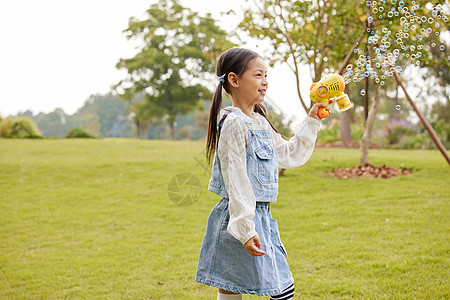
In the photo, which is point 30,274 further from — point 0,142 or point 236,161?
point 0,142

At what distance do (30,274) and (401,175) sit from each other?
6064 millimetres

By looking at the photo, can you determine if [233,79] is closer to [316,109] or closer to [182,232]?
[316,109]

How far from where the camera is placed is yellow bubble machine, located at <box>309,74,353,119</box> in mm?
2116

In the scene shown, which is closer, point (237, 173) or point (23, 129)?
point (237, 173)

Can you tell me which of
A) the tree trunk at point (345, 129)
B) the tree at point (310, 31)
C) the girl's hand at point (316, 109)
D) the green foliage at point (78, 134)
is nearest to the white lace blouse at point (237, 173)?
the girl's hand at point (316, 109)

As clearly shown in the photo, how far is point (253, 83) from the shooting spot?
2104 millimetres

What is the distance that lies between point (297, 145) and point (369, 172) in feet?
19.1

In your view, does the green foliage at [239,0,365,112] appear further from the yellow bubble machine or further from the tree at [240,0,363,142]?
the yellow bubble machine

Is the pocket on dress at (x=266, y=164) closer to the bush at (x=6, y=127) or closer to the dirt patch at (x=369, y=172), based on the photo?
the dirt patch at (x=369, y=172)

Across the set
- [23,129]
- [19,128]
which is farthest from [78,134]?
[19,128]

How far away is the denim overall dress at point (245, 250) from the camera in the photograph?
6.39 feet

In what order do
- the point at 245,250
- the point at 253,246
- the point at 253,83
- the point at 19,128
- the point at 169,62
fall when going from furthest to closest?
the point at 169,62 → the point at 19,128 → the point at 253,83 → the point at 245,250 → the point at 253,246

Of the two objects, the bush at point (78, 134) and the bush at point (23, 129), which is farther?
the bush at point (78, 134)

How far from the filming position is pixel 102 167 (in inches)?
378
